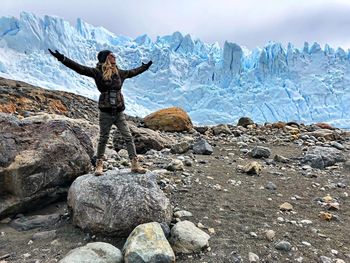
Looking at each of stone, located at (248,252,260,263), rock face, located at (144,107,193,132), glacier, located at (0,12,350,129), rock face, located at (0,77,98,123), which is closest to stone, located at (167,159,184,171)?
stone, located at (248,252,260,263)

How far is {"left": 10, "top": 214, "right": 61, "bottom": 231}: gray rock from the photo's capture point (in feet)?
16.1

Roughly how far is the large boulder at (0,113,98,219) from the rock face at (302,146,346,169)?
502 centimetres

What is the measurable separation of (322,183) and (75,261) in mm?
5016

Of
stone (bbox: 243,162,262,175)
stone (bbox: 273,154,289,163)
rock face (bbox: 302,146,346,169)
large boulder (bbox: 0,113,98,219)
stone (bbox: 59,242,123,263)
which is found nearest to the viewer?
stone (bbox: 59,242,123,263)

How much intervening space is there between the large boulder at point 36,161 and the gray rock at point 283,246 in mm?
3117

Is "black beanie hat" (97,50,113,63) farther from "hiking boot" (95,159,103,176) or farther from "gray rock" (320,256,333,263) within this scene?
"gray rock" (320,256,333,263)

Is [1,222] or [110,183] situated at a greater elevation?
[110,183]

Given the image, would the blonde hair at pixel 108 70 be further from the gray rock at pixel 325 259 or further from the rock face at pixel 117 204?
the gray rock at pixel 325 259

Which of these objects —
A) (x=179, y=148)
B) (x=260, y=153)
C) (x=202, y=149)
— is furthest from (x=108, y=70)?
(x=260, y=153)

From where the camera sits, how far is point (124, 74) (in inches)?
211

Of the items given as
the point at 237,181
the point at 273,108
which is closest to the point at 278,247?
the point at 237,181

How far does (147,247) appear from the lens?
3.87 meters

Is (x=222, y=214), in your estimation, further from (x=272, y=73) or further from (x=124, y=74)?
(x=272, y=73)

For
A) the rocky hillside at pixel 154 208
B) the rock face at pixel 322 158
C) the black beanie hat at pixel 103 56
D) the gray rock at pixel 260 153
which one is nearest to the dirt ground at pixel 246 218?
the rocky hillside at pixel 154 208
